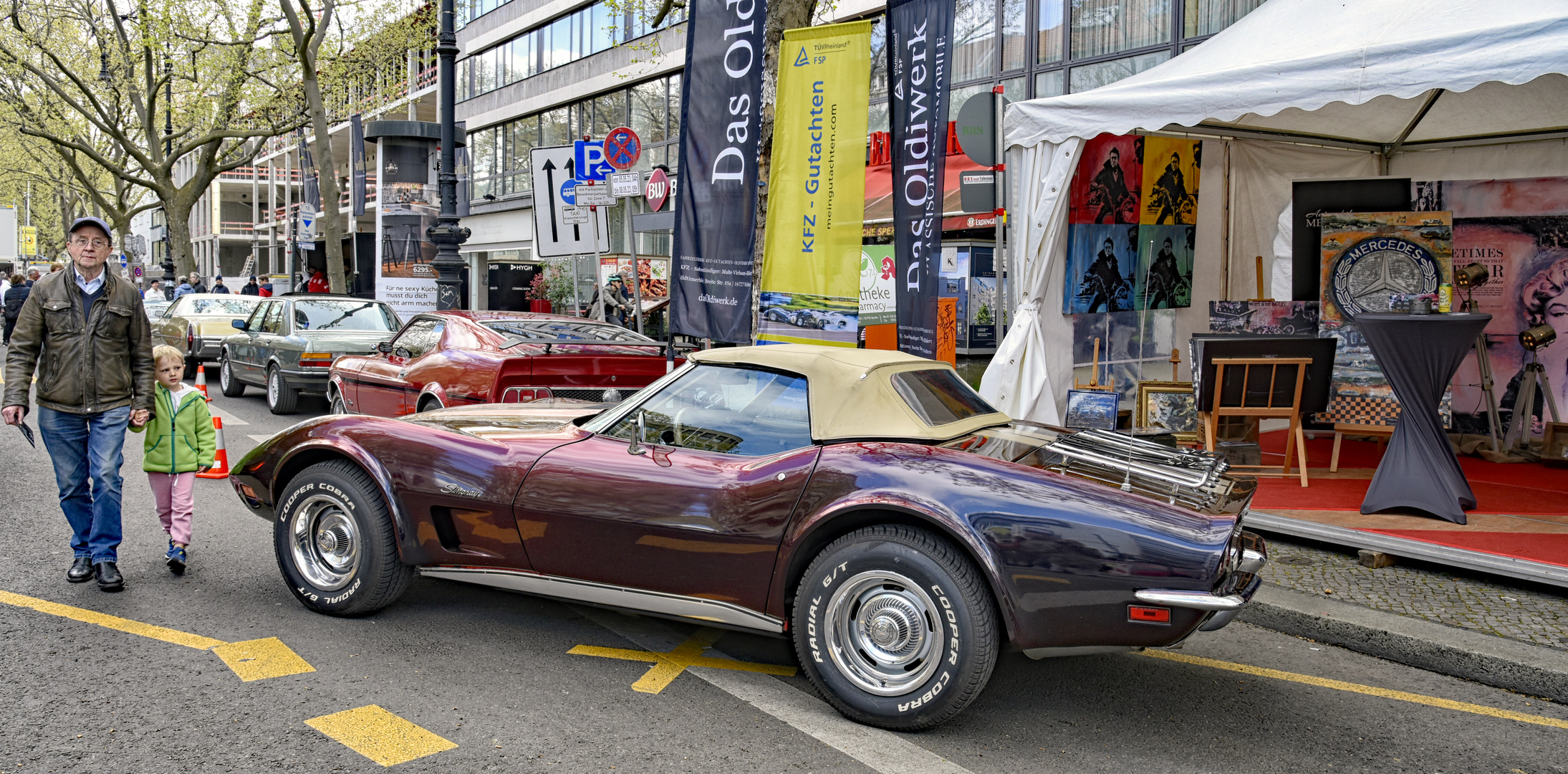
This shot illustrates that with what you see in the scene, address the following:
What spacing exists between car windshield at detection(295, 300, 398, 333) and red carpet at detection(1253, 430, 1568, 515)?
9942 millimetres

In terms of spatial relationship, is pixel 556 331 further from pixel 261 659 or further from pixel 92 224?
pixel 261 659

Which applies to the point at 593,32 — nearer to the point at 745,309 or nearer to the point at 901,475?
the point at 745,309

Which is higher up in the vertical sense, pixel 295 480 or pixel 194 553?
pixel 295 480

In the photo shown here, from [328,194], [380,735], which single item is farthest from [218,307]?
[380,735]

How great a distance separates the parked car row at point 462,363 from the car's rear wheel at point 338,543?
1942mm

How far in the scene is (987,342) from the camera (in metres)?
17.3

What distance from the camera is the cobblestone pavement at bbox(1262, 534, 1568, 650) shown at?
479cm

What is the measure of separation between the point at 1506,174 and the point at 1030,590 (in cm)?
801

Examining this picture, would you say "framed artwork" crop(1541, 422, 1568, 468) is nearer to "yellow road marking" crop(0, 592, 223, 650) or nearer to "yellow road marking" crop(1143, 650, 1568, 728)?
"yellow road marking" crop(1143, 650, 1568, 728)

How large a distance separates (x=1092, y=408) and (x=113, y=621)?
20.6 ft

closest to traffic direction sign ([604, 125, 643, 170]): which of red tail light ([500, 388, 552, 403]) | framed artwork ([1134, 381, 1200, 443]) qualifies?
red tail light ([500, 388, 552, 403])

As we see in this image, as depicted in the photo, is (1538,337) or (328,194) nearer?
(1538,337)

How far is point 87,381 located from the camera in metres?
5.05

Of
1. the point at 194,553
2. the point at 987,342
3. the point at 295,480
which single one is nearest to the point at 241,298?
the point at 987,342
